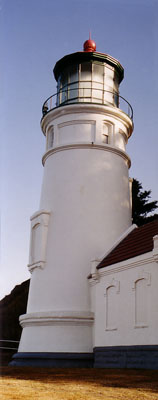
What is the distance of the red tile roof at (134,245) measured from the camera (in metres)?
16.4

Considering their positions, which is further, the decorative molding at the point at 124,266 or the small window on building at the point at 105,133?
the small window on building at the point at 105,133

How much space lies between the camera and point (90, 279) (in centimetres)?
1853

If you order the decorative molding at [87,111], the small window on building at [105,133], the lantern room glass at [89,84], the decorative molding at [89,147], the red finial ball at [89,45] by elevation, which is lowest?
the decorative molding at [89,147]

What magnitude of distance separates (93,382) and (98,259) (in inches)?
330

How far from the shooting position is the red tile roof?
16.4m

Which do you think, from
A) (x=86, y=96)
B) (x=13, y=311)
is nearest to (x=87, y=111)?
(x=86, y=96)

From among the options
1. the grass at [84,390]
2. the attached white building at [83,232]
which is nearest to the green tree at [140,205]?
the attached white building at [83,232]

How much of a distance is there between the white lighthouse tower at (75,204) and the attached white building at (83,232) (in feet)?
0.13

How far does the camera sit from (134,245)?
17422 mm

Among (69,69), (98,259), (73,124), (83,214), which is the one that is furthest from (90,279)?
(69,69)

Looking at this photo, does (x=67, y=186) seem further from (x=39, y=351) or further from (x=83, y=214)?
(x=39, y=351)

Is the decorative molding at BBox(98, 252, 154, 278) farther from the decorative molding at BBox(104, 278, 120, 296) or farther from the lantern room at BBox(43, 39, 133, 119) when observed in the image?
the lantern room at BBox(43, 39, 133, 119)

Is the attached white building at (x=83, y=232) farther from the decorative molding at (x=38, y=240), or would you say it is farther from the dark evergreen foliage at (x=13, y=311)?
the dark evergreen foliage at (x=13, y=311)

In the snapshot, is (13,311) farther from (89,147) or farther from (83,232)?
(89,147)
